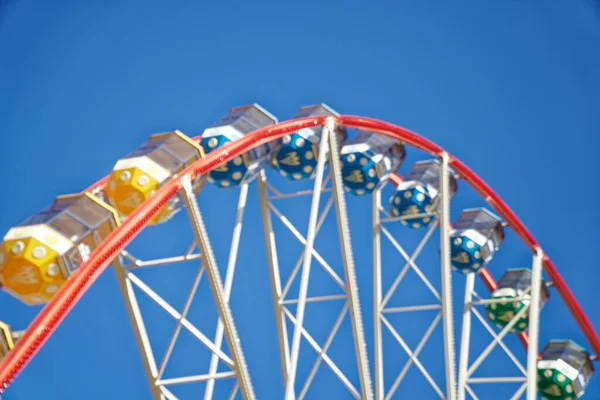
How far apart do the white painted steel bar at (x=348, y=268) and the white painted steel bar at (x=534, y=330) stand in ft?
13.5

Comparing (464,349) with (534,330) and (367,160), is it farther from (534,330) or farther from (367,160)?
(367,160)

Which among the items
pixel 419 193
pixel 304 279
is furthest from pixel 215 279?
pixel 419 193

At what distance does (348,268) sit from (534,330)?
526cm

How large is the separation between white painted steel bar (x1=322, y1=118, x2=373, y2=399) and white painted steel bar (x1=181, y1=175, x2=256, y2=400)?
256 centimetres

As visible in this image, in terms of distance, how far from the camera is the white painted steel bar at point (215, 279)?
1284 centimetres

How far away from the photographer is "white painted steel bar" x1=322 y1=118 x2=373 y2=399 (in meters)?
16.0

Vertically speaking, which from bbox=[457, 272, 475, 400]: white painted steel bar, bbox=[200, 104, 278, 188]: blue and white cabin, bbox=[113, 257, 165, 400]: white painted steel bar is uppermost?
bbox=[200, 104, 278, 188]: blue and white cabin

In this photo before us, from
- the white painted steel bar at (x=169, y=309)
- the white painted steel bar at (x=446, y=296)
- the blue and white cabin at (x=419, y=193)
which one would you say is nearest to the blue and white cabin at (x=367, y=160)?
the white painted steel bar at (x=446, y=296)

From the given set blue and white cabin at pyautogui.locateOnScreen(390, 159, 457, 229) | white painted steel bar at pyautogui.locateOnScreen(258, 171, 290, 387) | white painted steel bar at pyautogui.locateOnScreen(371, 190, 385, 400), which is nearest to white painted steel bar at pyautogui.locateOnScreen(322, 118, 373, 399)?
white painted steel bar at pyautogui.locateOnScreen(258, 171, 290, 387)

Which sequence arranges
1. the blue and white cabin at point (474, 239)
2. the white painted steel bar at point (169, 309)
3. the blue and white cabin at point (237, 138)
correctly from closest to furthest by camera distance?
the white painted steel bar at point (169, 309)
the blue and white cabin at point (237, 138)
the blue and white cabin at point (474, 239)

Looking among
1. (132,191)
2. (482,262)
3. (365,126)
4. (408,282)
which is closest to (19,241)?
(132,191)

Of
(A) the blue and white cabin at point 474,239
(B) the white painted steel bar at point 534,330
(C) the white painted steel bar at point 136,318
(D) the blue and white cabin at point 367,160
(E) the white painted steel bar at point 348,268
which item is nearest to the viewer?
(C) the white painted steel bar at point 136,318

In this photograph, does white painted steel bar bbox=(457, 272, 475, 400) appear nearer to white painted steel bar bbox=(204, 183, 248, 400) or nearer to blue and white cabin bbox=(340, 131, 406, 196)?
blue and white cabin bbox=(340, 131, 406, 196)

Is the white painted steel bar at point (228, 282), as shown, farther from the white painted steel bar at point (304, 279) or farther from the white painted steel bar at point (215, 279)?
the white painted steel bar at point (304, 279)
